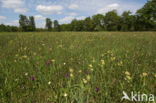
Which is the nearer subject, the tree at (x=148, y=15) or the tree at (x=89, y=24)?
the tree at (x=148, y=15)

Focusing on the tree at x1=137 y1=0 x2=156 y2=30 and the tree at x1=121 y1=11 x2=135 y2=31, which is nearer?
the tree at x1=137 y1=0 x2=156 y2=30

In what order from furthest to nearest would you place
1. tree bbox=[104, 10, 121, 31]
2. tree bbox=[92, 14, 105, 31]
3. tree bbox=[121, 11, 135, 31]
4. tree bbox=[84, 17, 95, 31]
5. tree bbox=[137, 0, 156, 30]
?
tree bbox=[84, 17, 95, 31] → tree bbox=[92, 14, 105, 31] → tree bbox=[104, 10, 121, 31] → tree bbox=[121, 11, 135, 31] → tree bbox=[137, 0, 156, 30]

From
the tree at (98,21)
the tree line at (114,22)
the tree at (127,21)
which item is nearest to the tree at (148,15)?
→ the tree line at (114,22)

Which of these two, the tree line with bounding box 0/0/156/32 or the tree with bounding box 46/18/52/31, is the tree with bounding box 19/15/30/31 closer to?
the tree line with bounding box 0/0/156/32

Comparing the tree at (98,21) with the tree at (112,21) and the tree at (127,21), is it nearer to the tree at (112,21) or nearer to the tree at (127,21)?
the tree at (112,21)

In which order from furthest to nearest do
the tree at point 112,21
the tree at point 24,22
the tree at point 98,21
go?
1. the tree at point 24,22
2. the tree at point 98,21
3. the tree at point 112,21

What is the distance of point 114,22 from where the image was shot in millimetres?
57250

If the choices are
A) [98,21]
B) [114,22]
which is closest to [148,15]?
[114,22]

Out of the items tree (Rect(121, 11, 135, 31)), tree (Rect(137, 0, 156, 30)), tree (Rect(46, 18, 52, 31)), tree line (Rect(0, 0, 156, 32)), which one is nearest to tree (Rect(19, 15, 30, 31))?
tree line (Rect(0, 0, 156, 32))

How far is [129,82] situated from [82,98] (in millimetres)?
801

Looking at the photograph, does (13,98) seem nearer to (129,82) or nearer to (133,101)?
(133,101)

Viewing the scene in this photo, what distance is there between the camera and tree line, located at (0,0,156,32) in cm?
4209

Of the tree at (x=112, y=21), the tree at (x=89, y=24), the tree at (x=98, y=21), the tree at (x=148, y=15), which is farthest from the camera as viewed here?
the tree at (x=89, y=24)

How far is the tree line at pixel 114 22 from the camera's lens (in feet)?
138
